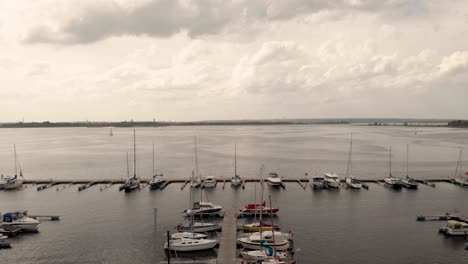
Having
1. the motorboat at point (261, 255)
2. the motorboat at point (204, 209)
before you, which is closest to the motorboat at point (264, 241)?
the motorboat at point (261, 255)

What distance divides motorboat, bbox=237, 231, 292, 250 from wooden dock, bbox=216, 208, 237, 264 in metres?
1.00

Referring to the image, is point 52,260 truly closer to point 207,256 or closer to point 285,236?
point 207,256

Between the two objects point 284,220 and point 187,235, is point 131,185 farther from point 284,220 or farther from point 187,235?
point 187,235

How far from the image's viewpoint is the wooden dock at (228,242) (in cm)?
3125

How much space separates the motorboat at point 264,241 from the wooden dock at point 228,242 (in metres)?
1.00

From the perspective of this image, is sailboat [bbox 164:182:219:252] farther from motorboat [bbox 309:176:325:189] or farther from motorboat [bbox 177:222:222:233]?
motorboat [bbox 309:176:325:189]

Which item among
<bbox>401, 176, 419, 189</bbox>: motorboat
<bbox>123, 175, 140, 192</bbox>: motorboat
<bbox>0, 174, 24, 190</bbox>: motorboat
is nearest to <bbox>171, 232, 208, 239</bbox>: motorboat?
<bbox>123, 175, 140, 192</bbox>: motorboat

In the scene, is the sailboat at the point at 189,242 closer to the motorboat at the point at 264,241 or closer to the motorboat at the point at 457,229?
the motorboat at the point at 264,241

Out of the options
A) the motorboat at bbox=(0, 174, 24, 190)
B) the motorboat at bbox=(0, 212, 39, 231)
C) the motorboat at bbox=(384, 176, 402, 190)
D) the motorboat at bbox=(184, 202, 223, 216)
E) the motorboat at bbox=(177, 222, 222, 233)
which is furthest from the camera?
the motorboat at bbox=(0, 174, 24, 190)

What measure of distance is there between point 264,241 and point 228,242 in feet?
11.3

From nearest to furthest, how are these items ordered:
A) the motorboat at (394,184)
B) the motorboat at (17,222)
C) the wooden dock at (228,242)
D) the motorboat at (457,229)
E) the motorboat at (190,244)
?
1. the wooden dock at (228,242)
2. the motorboat at (190,244)
3. the motorboat at (457,229)
4. the motorboat at (17,222)
5. the motorboat at (394,184)

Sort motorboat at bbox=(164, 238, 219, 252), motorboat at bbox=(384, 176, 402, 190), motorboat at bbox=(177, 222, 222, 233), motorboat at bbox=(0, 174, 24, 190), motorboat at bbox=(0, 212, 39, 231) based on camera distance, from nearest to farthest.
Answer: motorboat at bbox=(164, 238, 219, 252) < motorboat at bbox=(177, 222, 222, 233) < motorboat at bbox=(0, 212, 39, 231) < motorboat at bbox=(384, 176, 402, 190) < motorboat at bbox=(0, 174, 24, 190)

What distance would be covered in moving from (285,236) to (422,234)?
1529cm

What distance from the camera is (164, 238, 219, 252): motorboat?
111 ft
